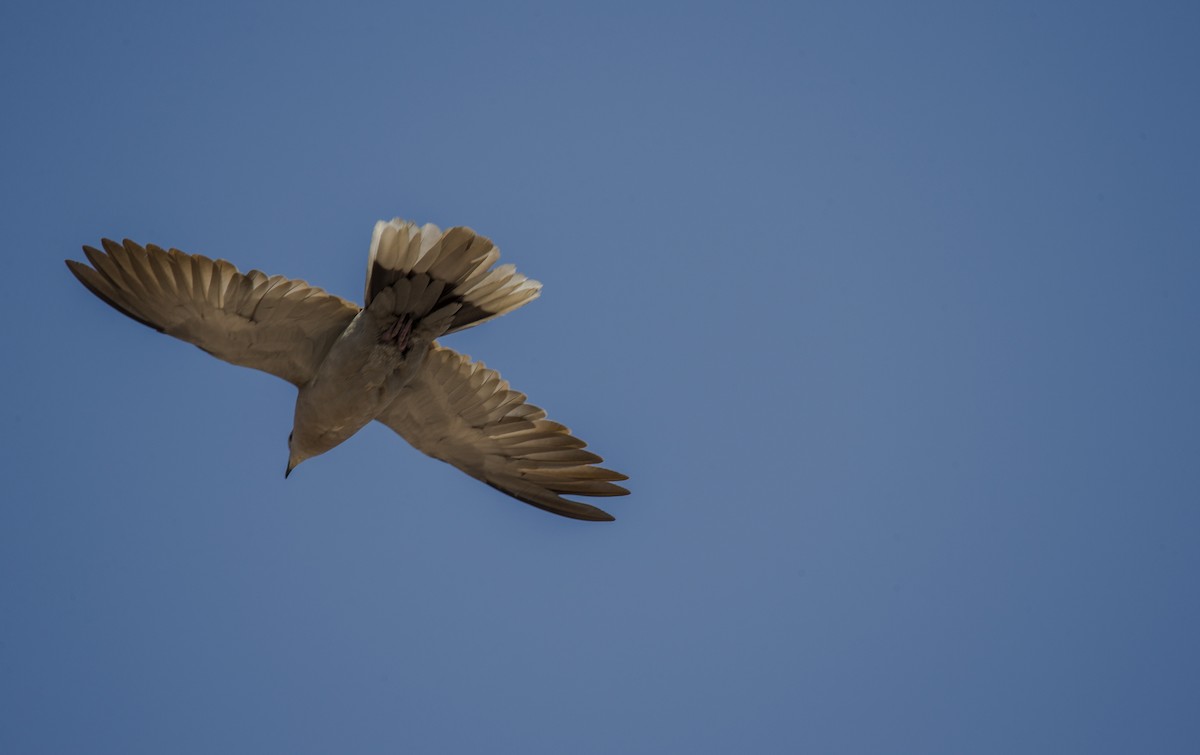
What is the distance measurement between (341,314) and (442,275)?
0.93 m

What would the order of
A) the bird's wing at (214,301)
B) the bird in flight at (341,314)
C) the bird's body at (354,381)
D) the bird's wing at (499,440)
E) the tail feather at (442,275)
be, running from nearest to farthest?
the tail feather at (442,275), the bird in flight at (341,314), the bird's wing at (214,301), the bird's body at (354,381), the bird's wing at (499,440)

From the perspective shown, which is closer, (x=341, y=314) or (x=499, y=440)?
(x=341, y=314)

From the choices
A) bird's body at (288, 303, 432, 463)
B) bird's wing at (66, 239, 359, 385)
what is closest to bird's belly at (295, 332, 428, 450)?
bird's body at (288, 303, 432, 463)

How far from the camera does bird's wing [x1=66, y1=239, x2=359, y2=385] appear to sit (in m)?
8.47

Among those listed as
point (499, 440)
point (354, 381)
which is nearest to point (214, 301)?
point (354, 381)

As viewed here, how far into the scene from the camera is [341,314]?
8.82 m

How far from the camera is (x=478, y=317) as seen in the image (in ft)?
28.7

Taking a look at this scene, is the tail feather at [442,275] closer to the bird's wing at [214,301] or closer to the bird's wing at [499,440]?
the bird's wing at [214,301]

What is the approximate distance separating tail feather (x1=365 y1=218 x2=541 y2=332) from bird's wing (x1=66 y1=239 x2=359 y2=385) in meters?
0.56

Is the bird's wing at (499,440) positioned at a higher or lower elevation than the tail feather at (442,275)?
lower

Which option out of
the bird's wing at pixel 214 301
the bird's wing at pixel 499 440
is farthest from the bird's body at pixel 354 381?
the bird's wing at pixel 499 440

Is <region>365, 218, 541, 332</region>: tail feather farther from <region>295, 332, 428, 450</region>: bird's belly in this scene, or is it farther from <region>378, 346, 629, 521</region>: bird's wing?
<region>378, 346, 629, 521</region>: bird's wing

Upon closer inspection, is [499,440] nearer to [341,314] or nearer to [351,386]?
[351,386]

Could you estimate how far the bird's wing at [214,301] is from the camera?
27.8 ft
